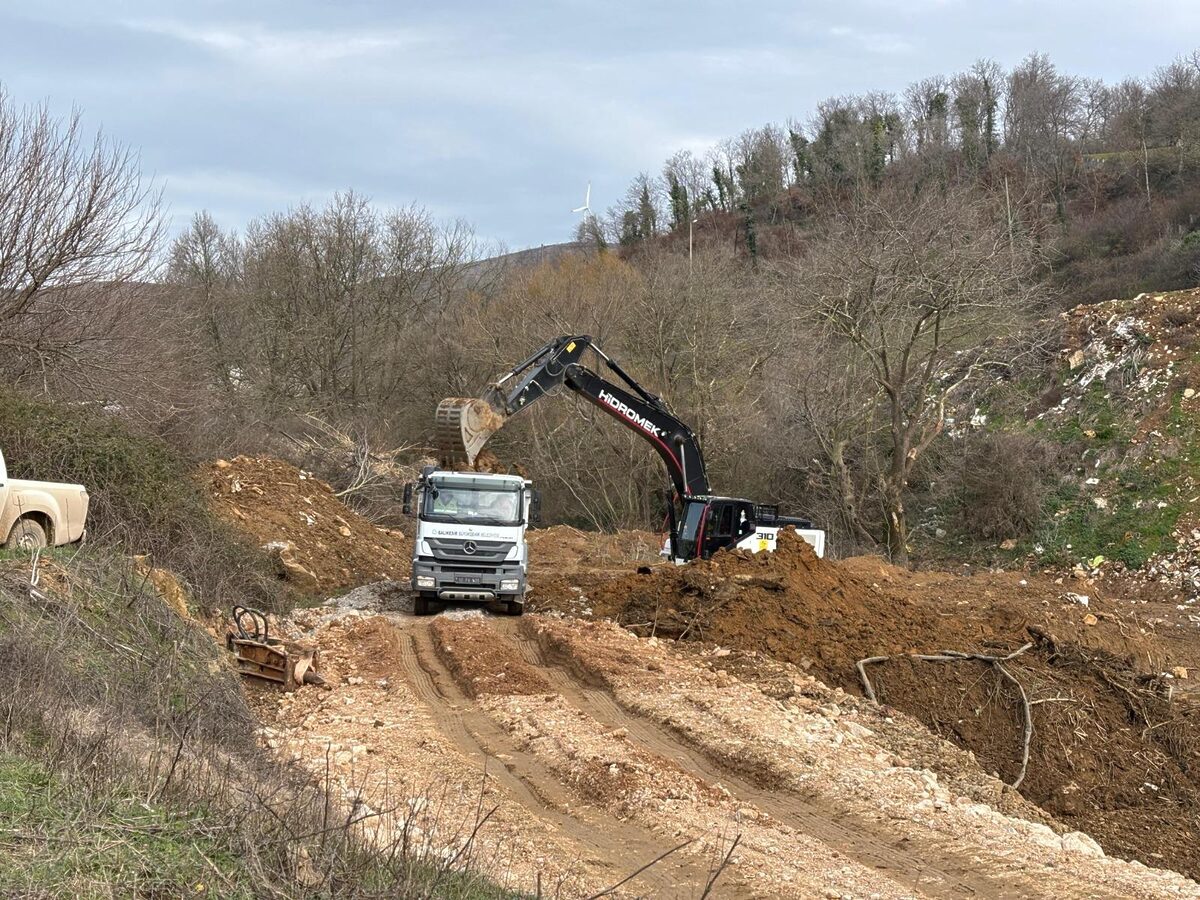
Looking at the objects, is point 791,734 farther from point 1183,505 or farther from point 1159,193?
point 1159,193

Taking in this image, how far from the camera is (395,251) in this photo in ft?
160

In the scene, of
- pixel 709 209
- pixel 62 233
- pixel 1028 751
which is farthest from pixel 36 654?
pixel 709 209

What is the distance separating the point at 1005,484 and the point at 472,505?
1712 centimetres

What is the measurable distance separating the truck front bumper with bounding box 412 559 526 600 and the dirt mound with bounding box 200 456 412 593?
4308 mm

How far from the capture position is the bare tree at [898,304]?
1037 inches

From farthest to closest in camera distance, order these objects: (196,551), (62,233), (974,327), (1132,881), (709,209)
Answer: (709,209) < (974,327) < (62,233) < (196,551) < (1132,881)

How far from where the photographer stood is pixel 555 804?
8852 millimetres

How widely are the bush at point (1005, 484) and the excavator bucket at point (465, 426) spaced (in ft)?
54.5

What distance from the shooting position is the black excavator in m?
18.2

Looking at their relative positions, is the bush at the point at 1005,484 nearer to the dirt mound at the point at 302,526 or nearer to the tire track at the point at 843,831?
the dirt mound at the point at 302,526

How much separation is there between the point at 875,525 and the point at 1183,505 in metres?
7.92

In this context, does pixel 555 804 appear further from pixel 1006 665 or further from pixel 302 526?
pixel 302 526

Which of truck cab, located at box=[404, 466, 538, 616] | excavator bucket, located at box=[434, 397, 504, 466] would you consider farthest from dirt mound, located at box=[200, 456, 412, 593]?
excavator bucket, located at box=[434, 397, 504, 466]

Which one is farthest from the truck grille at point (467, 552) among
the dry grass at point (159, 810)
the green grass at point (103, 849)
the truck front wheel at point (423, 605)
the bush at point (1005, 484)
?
the bush at point (1005, 484)
